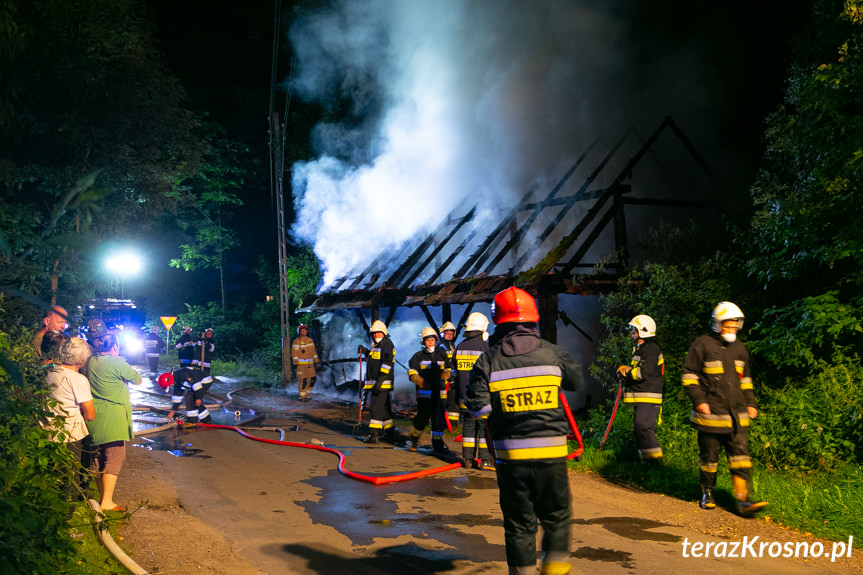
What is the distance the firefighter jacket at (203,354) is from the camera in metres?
12.6

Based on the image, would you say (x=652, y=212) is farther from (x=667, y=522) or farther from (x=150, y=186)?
(x=150, y=186)

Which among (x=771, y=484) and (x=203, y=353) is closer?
(x=771, y=484)

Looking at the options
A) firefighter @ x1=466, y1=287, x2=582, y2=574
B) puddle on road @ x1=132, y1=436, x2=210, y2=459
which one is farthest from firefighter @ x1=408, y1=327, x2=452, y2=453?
firefighter @ x1=466, y1=287, x2=582, y2=574

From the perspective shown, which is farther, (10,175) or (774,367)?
(10,175)

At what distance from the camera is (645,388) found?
7.96m

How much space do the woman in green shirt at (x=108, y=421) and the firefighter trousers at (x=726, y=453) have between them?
540 cm

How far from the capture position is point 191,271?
123ft

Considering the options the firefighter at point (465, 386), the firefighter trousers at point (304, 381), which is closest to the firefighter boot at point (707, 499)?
the firefighter at point (465, 386)

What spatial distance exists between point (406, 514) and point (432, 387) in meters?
3.64

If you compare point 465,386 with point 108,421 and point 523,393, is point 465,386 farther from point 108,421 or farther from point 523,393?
point 523,393

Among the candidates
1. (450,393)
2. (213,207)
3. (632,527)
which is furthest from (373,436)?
(213,207)

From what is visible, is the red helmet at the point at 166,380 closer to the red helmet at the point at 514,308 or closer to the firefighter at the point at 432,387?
the firefighter at the point at 432,387

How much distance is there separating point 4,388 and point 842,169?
Answer: 873 centimetres

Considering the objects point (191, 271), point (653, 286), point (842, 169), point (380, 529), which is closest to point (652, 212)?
point (653, 286)
